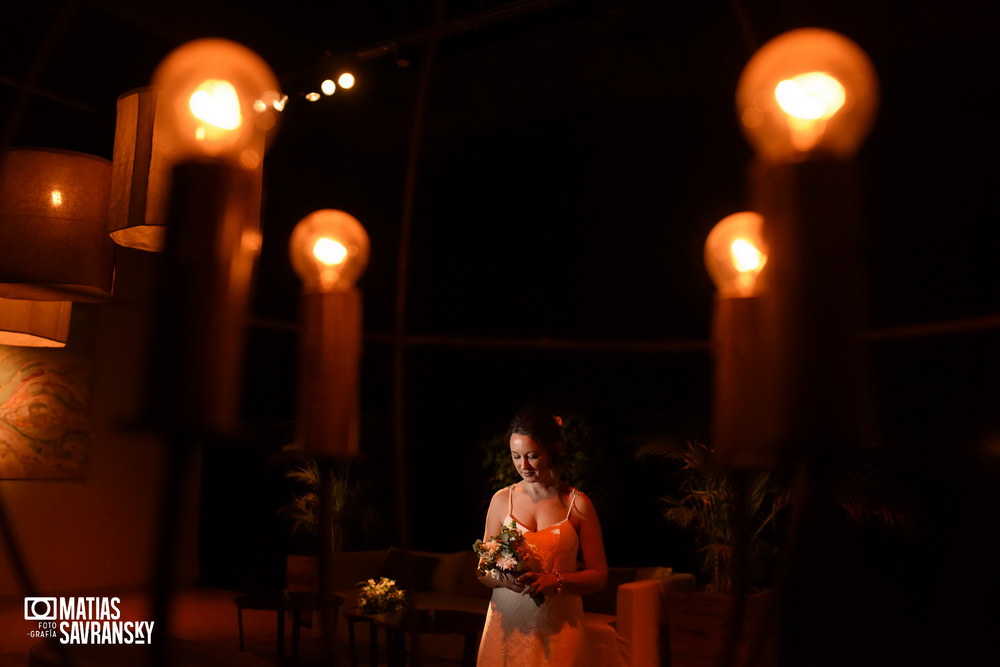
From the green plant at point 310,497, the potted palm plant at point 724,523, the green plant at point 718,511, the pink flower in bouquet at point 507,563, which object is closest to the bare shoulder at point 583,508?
the pink flower in bouquet at point 507,563

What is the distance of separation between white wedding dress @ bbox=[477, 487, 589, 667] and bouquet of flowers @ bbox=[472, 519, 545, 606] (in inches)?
1.8

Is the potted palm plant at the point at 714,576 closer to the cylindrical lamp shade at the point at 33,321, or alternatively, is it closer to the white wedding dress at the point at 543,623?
the white wedding dress at the point at 543,623

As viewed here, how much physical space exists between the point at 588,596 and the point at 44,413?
5.85m

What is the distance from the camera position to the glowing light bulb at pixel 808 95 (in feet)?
2.13

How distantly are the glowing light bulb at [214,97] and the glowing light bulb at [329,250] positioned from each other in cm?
24

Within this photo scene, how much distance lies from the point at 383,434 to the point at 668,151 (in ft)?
13.8

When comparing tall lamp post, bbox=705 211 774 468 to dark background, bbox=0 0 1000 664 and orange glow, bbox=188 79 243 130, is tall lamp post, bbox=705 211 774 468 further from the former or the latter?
dark background, bbox=0 0 1000 664

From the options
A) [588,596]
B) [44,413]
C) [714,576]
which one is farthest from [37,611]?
[44,413]

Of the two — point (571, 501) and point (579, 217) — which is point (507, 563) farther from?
point (579, 217)

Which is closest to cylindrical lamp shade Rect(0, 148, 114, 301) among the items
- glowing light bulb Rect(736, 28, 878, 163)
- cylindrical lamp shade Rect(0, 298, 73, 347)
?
cylindrical lamp shade Rect(0, 298, 73, 347)

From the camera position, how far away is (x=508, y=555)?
2.74 metres

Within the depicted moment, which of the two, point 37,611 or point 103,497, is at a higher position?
point 103,497

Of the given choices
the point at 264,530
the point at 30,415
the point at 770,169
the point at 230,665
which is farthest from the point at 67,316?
the point at 264,530

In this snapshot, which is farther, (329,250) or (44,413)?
(44,413)
